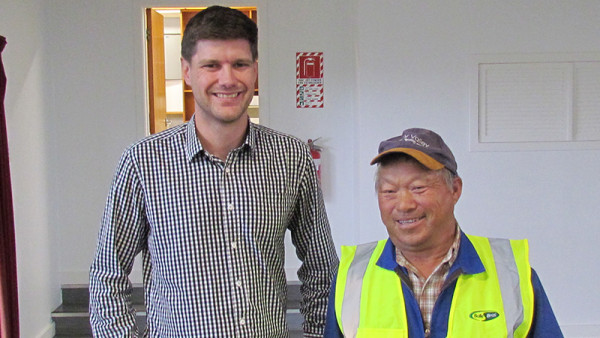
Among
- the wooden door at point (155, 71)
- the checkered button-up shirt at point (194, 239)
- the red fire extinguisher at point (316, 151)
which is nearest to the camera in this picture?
the checkered button-up shirt at point (194, 239)

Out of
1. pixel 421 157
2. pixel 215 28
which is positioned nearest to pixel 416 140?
pixel 421 157

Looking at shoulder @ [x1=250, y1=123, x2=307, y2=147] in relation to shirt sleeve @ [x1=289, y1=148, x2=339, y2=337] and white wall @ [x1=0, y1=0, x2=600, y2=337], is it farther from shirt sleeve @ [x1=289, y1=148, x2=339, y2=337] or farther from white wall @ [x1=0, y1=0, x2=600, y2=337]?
white wall @ [x1=0, y1=0, x2=600, y2=337]

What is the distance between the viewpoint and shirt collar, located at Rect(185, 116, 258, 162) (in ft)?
5.10

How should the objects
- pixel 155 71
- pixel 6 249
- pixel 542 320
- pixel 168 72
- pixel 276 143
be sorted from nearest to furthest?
pixel 542 320 → pixel 276 143 → pixel 6 249 → pixel 155 71 → pixel 168 72

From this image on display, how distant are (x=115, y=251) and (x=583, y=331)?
3617mm

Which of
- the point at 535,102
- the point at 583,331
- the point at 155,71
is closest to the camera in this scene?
the point at 535,102

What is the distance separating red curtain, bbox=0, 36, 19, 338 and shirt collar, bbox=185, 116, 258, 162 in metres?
2.05

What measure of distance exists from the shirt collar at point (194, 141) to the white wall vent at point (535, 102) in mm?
2717

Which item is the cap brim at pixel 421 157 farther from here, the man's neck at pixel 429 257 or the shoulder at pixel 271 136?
the shoulder at pixel 271 136

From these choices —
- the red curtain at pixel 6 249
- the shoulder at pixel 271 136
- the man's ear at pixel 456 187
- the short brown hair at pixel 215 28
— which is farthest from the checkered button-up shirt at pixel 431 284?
the red curtain at pixel 6 249

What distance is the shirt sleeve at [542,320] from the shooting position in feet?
4.26

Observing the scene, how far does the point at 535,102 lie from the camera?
157 inches

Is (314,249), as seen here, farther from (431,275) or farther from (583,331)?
(583,331)

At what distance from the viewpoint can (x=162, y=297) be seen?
1.55 m
